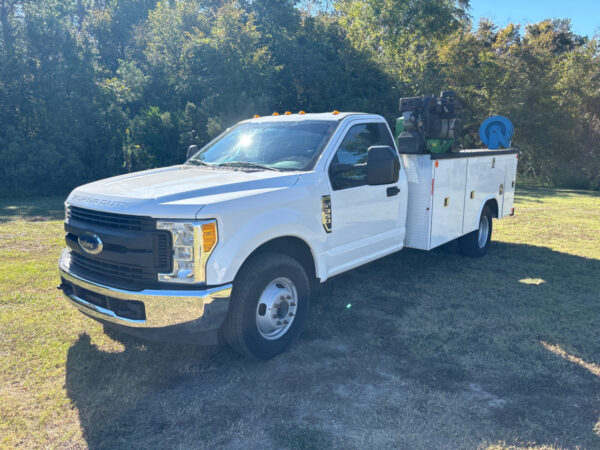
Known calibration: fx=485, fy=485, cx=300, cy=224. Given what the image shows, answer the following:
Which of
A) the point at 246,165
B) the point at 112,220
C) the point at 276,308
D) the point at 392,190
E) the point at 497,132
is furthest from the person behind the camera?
the point at 497,132

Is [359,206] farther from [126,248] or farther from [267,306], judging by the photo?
[126,248]

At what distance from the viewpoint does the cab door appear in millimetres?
4520

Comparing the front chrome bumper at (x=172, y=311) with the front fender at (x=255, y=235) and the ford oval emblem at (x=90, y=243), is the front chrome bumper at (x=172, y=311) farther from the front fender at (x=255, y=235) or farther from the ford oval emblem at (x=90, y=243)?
the ford oval emblem at (x=90, y=243)

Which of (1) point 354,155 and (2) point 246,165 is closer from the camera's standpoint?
(2) point 246,165

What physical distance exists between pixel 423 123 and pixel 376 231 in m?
1.82

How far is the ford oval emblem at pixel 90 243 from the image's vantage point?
11.9 ft

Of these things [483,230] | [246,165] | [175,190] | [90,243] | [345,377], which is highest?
[246,165]

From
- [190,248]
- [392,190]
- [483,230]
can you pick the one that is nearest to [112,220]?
[190,248]

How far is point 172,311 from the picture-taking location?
3.33 metres

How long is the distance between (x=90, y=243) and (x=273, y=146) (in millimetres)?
1944

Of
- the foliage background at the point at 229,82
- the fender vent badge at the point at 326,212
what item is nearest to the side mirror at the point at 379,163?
the fender vent badge at the point at 326,212

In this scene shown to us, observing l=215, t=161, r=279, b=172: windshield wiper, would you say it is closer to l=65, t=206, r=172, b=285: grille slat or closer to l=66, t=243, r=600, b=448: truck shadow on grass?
l=65, t=206, r=172, b=285: grille slat

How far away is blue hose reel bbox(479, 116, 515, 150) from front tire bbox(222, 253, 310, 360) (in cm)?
539

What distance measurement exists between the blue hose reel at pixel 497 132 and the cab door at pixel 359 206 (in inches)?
134
